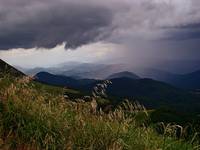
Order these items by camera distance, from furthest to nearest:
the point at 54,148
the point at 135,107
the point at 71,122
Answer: the point at 135,107, the point at 71,122, the point at 54,148

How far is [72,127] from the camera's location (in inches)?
372

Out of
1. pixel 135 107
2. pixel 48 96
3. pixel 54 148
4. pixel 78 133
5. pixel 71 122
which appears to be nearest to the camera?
pixel 54 148

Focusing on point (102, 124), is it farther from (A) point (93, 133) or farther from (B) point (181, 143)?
(B) point (181, 143)

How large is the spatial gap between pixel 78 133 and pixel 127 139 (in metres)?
1.06

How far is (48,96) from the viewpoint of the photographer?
38.5ft

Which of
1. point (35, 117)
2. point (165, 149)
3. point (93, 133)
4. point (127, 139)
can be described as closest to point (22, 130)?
point (35, 117)

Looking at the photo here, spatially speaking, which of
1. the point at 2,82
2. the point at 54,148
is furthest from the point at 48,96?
the point at 54,148

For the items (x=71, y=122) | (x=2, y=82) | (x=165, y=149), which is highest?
(x=2, y=82)

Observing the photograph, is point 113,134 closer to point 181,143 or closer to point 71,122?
point 71,122

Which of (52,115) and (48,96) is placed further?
(48,96)

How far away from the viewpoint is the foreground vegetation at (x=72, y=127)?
29.0 feet

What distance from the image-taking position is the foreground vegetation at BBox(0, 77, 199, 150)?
8.85m

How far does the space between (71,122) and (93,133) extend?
0.71 metres

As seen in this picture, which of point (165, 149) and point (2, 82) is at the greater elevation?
point (2, 82)
